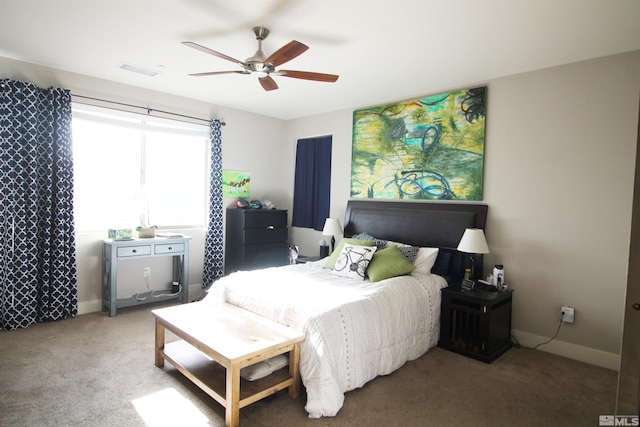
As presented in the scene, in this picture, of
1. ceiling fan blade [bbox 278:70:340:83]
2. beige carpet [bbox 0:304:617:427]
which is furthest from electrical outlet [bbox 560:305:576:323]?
ceiling fan blade [bbox 278:70:340:83]

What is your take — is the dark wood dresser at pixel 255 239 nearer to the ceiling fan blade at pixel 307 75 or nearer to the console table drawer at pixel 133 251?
the console table drawer at pixel 133 251

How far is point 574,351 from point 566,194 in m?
1.35

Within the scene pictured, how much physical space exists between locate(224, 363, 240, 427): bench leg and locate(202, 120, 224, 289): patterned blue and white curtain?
292 cm

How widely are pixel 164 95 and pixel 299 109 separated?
1.76 meters

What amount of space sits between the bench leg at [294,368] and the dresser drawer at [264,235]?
2.62m

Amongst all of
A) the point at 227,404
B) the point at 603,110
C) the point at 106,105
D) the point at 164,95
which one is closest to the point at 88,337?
the point at 227,404

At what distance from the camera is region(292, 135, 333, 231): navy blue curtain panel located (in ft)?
16.7

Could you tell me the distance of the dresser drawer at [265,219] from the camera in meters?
4.80

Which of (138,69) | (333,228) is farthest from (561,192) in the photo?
(138,69)

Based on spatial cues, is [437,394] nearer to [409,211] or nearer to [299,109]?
[409,211]

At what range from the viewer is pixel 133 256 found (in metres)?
3.91

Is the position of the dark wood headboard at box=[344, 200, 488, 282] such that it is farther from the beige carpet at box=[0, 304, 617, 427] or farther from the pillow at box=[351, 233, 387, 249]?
the beige carpet at box=[0, 304, 617, 427]

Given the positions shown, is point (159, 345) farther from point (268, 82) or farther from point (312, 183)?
point (312, 183)

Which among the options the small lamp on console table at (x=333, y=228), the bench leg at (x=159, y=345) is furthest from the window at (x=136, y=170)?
the bench leg at (x=159, y=345)
